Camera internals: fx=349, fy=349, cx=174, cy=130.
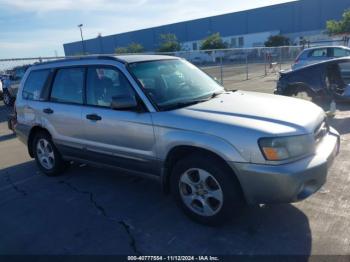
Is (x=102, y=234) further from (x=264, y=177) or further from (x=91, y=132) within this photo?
(x=264, y=177)

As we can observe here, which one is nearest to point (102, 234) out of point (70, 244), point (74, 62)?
point (70, 244)

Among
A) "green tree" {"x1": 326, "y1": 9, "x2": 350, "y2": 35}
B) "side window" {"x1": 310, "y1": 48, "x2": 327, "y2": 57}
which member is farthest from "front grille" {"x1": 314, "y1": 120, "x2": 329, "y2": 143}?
"green tree" {"x1": 326, "y1": 9, "x2": 350, "y2": 35}

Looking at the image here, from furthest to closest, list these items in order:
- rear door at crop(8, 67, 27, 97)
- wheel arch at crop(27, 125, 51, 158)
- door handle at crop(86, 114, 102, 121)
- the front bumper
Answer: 1. rear door at crop(8, 67, 27, 97)
2. wheel arch at crop(27, 125, 51, 158)
3. door handle at crop(86, 114, 102, 121)
4. the front bumper

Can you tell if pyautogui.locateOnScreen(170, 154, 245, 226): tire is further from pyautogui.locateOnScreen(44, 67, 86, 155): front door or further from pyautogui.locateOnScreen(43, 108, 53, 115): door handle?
pyautogui.locateOnScreen(43, 108, 53, 115): door handle

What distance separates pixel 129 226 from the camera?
12.7ft

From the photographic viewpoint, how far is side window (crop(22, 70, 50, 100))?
217 inches

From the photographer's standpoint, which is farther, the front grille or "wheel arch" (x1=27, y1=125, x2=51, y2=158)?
"wheel arch" (x1=27, y1=125, x2=51, y2=158)

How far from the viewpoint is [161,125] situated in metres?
3.79

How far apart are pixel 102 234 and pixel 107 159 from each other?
112cm

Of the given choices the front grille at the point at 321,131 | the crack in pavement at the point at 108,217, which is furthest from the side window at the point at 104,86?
the front grille at the point at 321,131

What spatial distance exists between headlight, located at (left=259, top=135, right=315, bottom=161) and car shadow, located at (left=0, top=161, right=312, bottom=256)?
2.47ft

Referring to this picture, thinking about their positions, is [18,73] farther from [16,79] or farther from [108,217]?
[108,217]

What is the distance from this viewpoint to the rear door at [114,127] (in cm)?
401

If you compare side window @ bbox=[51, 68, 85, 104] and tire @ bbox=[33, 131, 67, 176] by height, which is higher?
side window @ bbox=[51, 68, 85, 104]
